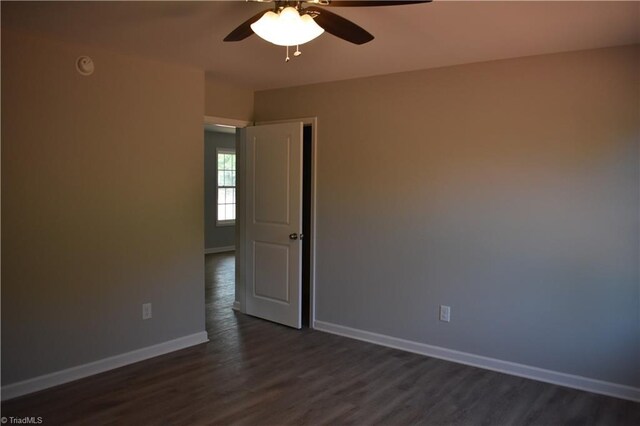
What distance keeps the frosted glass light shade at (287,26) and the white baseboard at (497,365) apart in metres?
2.71

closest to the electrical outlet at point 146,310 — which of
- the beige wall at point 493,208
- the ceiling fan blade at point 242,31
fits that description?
the beige wall at point 493,208

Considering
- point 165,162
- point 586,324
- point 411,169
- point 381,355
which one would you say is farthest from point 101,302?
point 586,324

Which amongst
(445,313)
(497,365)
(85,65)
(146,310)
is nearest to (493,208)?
(445,313)

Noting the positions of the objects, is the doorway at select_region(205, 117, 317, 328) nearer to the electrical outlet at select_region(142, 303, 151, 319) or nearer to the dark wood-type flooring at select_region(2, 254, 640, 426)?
the dark wood-type flooring at select_region(2, 254, 640, 426)

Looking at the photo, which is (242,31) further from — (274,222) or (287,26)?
(274,222)

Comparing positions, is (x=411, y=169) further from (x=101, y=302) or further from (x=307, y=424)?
(x=101, y=302)

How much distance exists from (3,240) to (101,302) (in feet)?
2.59

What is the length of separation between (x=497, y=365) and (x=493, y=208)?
119 centimetres

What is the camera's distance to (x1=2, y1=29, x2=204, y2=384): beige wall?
2.89 meters

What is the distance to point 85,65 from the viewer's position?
315cm

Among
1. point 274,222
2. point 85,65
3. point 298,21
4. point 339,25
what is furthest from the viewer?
point 274,222

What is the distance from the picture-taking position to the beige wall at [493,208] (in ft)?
9.86

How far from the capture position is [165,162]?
3.70 metres

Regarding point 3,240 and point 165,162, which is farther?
point 165,162
